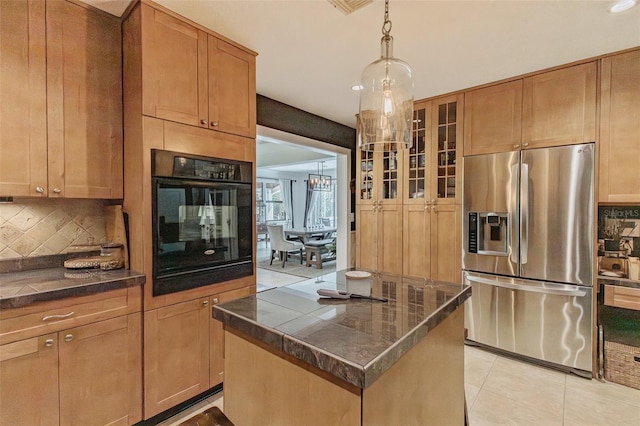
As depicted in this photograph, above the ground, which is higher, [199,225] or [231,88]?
[231,88]

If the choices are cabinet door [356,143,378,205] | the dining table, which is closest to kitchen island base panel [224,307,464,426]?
cabinet door [356,143,378,205]

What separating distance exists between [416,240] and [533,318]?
Answer: 1.29 m

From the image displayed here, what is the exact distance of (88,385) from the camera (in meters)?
1.74

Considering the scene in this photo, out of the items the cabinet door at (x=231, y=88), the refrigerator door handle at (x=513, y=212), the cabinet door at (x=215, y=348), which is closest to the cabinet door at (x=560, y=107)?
Answer: the refrigerator door handle at (x=513, y=212)

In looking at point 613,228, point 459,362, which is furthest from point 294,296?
point 613,228

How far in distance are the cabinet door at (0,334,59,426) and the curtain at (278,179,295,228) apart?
9.71 metres

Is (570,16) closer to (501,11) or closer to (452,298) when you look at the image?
(501,11)

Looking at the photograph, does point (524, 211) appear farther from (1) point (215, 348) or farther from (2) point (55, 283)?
(2) point (55, 283)

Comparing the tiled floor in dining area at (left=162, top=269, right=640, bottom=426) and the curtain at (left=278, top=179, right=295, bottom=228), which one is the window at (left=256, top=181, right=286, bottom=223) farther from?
the tiled floor in dining area at (left=162, top=269, right=640, bottom=426)

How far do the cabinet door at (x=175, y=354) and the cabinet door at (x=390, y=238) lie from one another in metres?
2.27

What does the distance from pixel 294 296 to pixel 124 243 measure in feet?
4.06

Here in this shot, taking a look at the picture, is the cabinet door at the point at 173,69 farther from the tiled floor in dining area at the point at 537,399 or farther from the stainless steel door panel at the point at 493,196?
the stainless steel door panel at the point at 493,196

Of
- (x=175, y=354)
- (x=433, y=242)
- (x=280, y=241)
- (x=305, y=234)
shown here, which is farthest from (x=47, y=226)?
(x=305, y=234)

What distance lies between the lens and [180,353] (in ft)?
6.79
